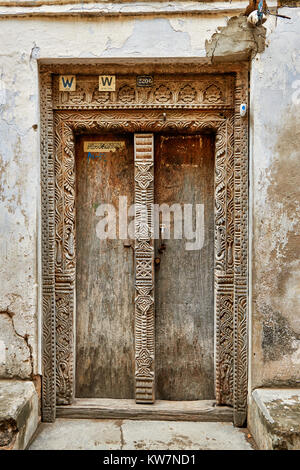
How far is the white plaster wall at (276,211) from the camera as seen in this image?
8.79 feet

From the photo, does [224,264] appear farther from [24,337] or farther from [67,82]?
[67,82]

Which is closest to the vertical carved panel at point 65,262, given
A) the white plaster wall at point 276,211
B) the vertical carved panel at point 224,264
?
the vertical carved panel at point 224,264

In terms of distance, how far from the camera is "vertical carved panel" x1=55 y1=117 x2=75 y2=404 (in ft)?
9.78

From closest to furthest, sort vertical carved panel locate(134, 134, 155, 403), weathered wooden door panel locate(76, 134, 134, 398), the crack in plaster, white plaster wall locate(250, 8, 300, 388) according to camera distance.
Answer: white plaster wall locate(250, 8, 300, 388), the crack in plaster, vertical carved panel locate(134, 134, 155, 403), weathered wooden door panel locate(76, 134, 134, 398)

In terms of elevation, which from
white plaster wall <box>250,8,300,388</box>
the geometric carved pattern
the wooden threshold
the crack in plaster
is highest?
the geometric carved pattern

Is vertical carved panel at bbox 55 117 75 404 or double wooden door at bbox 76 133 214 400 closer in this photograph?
vertical carved panel at bbox 55 117 75 404

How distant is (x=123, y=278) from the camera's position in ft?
10.3

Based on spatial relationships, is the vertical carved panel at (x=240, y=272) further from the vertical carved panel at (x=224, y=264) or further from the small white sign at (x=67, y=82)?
the small white sign at (x=67, y=82)

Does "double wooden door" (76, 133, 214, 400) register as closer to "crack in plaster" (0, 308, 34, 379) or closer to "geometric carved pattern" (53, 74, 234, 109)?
"geometric carved pattern" (53, 74, 234, 109)

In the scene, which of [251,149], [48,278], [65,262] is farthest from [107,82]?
[48,278]

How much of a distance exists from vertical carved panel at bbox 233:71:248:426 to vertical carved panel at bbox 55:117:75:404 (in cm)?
131

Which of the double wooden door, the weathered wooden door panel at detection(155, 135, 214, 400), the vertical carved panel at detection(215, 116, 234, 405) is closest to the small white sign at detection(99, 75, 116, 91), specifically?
the double wooden door

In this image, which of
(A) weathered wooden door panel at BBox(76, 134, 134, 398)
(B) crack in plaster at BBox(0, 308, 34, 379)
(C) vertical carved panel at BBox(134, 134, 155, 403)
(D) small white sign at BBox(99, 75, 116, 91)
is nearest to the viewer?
(B) crack in plaster at BBox(0, 308, 34, 379)

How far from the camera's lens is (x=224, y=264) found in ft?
9.74
